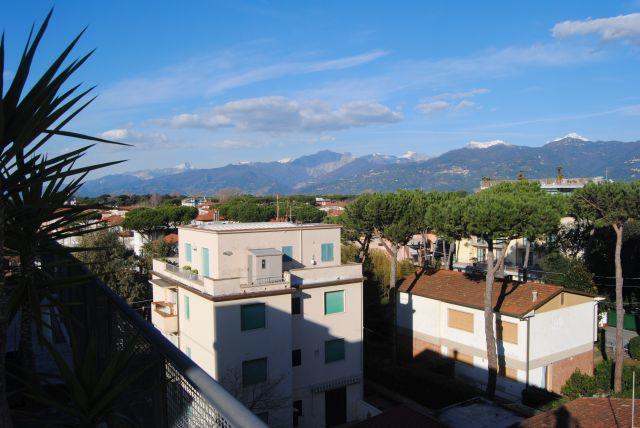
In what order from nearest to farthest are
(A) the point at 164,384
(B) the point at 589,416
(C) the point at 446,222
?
(A) the point at 164,384 → (B) the point at 589,416 → (C) the point at 446,222

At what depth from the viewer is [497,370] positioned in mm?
20156

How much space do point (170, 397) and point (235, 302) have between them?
14.7 m

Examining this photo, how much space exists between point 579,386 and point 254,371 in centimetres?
1313

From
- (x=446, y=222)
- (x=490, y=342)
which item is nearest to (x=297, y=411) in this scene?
(x=490, y=342)

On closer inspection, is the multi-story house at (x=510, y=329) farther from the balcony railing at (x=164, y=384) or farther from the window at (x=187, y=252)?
the balcony railing at (x=164, y=384)

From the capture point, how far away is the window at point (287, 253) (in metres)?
20.5

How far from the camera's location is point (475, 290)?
22.9 m

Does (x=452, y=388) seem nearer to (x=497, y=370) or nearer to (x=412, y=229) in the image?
(x=497, y=370)

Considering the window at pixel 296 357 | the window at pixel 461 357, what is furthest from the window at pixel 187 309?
the window at pixel 461 357

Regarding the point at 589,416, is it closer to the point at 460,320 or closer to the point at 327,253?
the point at 460,320

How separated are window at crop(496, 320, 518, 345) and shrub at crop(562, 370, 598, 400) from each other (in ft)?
9.53

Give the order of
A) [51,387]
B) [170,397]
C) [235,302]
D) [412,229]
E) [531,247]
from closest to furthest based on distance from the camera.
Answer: [170,397], [51,387], [235,302], [412,229], [531,247]

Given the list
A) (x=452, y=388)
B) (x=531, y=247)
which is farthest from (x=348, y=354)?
(x=531, y=247)

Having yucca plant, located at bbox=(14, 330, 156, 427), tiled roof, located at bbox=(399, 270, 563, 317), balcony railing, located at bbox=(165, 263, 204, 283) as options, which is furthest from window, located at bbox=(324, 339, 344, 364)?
yucca plant, located at bbox=(14, 330, 156, 427)
